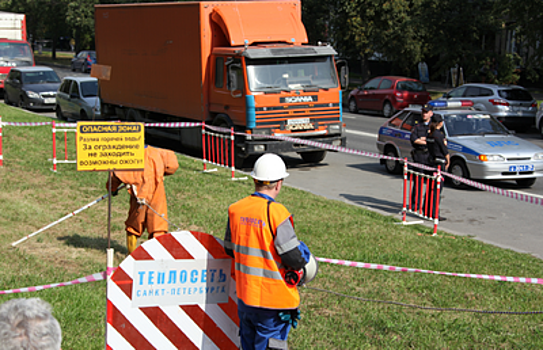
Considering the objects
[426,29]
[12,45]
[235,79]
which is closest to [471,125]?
[235,79]

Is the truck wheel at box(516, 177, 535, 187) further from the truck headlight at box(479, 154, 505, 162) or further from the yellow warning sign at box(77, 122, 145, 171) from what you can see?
the yellow warning sign at box(77, 122, 145, 171)

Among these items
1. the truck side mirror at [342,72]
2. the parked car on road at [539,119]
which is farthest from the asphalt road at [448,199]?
the parked car on road at [539,119]

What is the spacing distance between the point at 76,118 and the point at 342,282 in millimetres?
17215

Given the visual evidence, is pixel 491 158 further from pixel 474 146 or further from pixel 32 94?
pixel 32 94

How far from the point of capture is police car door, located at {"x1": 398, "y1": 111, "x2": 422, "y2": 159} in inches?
547

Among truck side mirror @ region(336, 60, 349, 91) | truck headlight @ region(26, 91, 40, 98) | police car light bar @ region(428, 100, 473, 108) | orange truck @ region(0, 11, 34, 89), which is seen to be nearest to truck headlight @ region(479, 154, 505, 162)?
police car light bar @ region(428, 100, 473, 108)

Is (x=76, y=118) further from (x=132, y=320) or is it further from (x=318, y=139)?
(x=132, y=320)

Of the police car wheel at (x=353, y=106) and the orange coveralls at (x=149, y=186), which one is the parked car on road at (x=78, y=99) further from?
the orange coveralls at (x=149, y=186)

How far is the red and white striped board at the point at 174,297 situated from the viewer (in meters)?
4.01

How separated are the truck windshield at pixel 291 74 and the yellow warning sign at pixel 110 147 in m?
8.29

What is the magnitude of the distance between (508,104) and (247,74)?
12709mm

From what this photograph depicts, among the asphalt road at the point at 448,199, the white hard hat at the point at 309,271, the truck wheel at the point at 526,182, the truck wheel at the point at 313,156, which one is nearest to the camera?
the white hard hat at the point at 309,271

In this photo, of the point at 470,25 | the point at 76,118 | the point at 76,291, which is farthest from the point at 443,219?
the point at 470,25

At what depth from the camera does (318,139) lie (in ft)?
48.5
